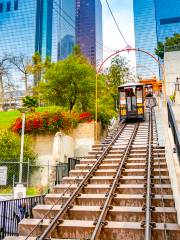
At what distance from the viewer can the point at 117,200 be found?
7.83 meters

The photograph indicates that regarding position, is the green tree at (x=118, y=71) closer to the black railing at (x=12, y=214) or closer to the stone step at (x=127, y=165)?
the stone step at (x=127, y=165)

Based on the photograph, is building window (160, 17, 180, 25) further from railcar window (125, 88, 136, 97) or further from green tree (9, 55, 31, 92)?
railcar window (125, 88, 136, 97)

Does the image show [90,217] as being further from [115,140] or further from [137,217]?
[115,140]

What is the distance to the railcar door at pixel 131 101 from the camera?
2326 cm

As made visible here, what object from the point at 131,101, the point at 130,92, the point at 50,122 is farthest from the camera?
the point at 130,92

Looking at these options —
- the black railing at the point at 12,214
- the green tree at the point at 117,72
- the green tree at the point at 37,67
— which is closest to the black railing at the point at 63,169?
the black railing at the point at 12,214

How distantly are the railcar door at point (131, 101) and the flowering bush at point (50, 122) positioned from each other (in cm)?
406

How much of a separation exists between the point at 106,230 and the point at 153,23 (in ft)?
445

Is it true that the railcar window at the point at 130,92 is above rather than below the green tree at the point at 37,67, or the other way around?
below

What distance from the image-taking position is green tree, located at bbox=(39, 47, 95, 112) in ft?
75.0

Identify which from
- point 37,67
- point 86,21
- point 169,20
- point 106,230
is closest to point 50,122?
point 106,230

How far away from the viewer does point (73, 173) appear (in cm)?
1045

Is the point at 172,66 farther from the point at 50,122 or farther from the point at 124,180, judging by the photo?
the point at 124,180

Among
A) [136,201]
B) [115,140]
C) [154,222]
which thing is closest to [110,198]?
[136,201]
